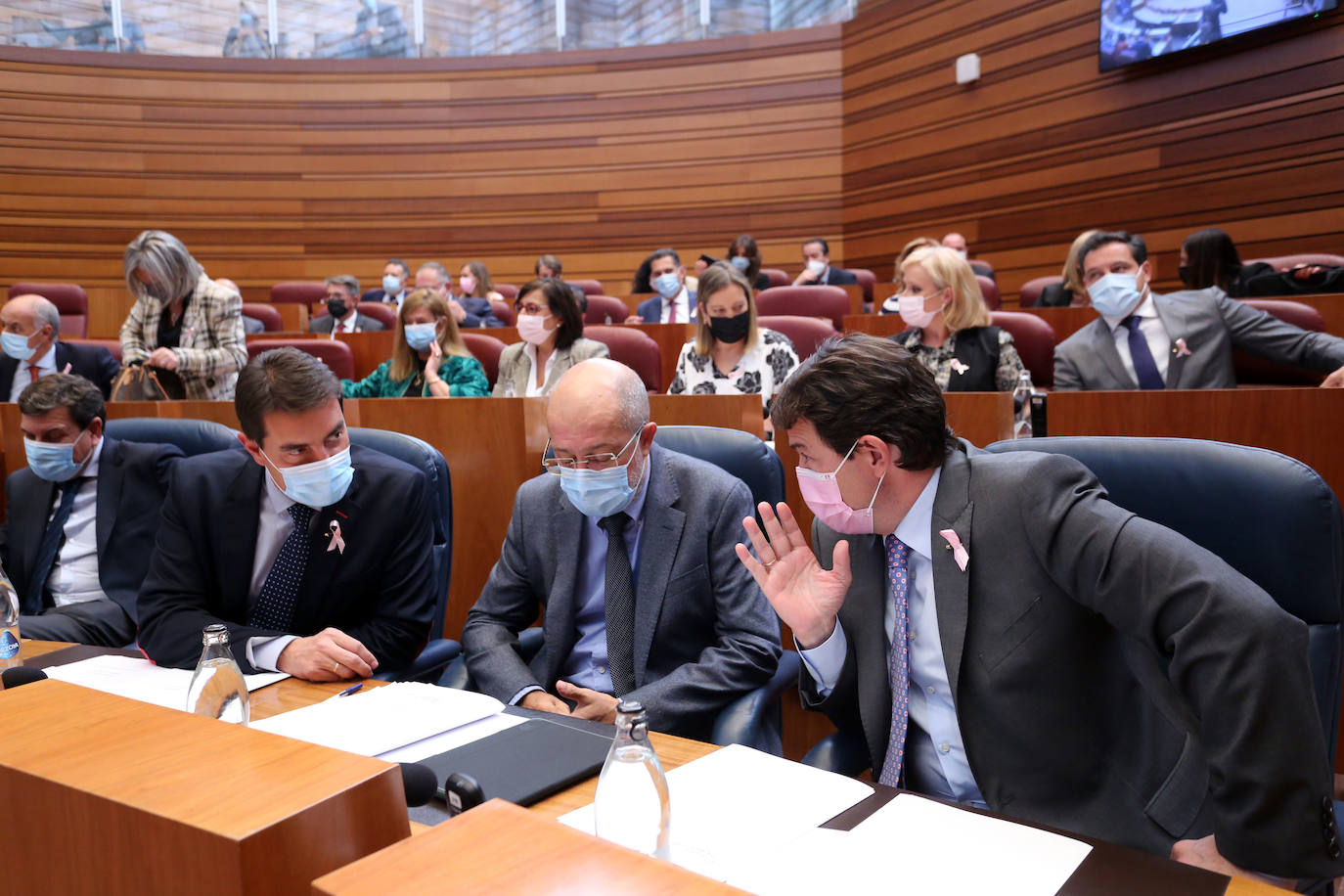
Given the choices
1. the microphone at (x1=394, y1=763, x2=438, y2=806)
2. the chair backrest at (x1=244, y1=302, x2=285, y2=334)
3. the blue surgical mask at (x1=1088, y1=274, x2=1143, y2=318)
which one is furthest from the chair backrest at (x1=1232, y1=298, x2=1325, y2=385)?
the chair backrest at (x1=244, y1=302, x2=285, y2=334)

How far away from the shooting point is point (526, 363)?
4.14 metres

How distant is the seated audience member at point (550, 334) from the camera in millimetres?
3967

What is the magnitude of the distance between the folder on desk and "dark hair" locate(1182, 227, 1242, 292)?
173 inches

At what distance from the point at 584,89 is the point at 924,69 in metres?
3.15

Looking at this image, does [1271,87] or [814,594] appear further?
[1271,87]

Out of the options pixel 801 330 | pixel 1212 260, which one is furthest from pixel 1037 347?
pixel 1212 260

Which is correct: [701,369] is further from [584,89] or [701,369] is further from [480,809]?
[584,89]

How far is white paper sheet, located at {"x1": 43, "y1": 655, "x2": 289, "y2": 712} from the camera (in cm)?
154

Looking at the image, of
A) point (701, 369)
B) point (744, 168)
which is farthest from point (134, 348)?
point (744, 168)

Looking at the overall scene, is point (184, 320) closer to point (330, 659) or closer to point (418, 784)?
point (330, 659)

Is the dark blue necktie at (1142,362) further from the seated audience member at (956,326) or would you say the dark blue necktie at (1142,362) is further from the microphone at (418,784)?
the microphone at (418,784)

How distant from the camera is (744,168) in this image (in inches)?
341

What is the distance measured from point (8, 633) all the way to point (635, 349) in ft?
9.29

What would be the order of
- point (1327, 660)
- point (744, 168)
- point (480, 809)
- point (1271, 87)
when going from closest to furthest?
point (480, 809)
point (1327, 660)
point (1271, 87)
point (744, 168)
